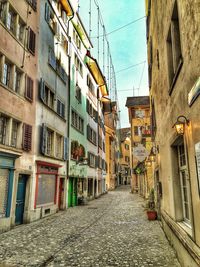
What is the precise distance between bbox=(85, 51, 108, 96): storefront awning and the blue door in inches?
741

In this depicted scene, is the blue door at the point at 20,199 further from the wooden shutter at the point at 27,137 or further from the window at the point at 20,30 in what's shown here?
the window at the point at 20,30

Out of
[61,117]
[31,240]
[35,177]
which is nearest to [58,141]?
[61,117]

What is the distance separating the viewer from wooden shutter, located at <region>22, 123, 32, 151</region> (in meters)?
12.4

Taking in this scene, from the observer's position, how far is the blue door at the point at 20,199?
1189 cm

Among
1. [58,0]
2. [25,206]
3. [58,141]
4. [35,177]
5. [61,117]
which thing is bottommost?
[25,206]

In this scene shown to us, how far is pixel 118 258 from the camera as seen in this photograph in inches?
251

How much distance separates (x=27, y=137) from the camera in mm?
12680

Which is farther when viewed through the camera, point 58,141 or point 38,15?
point 58,141

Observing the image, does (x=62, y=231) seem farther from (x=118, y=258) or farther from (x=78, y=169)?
(x=78, y=169)

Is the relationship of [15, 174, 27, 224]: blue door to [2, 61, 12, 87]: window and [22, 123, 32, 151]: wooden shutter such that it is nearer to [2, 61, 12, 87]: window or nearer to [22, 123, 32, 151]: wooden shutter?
[22, 123, 32, 151]: wooden shutter

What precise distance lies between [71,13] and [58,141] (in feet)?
38.7

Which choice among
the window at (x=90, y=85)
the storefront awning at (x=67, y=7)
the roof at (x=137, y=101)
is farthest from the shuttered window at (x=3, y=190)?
the roof at (x=137, y=101)

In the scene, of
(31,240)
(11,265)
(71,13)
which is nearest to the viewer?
(11,265)

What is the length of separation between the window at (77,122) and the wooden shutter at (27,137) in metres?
8.90
